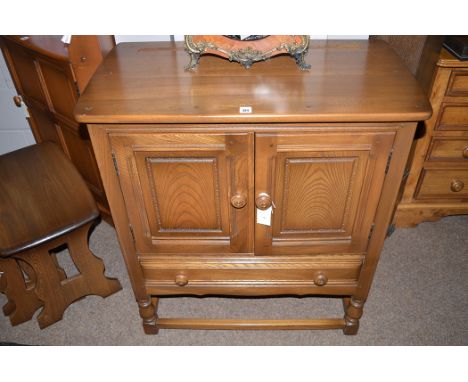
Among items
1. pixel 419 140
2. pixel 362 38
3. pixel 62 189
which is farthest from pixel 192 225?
pixel 419 140

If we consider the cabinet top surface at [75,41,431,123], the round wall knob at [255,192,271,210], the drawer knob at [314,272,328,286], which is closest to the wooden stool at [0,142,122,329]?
the cabinet top surface at [75,41,431,123]

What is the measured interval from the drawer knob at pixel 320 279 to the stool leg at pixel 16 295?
1284mm

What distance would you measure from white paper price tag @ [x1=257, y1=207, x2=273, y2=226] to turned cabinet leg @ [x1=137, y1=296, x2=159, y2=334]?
2.09 ft

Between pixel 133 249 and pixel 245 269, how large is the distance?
417mm

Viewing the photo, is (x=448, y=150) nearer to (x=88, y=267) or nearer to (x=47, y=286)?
(x=88, y=267)

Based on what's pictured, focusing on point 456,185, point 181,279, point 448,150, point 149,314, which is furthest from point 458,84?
point 149,314

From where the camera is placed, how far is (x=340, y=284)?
163 centimetres

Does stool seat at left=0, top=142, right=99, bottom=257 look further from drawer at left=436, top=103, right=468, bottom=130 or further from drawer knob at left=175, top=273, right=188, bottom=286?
drawer at left=436, top=103, right=468, bottom=130

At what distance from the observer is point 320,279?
1559mm

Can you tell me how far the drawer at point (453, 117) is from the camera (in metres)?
1.93

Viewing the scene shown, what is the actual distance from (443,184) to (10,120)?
2.45 m

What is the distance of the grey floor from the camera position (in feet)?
6.29

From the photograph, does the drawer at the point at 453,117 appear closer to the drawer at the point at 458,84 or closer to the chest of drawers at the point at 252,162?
the drawer at the point at 458,84

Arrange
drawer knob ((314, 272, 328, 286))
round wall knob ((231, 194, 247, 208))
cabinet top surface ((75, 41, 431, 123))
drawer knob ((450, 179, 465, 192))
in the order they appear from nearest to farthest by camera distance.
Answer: cabinet top surface ((75, 41, 431, 123))
round wall knob ((231, 194, 247, 208))
drawer knob ((314, 272, 328, 286))
drawer knob ((450, 179, 465, 192))
